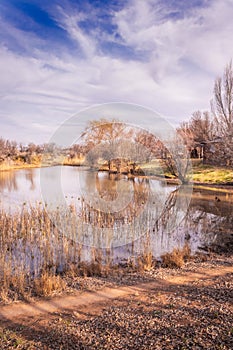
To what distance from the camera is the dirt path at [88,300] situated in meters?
4.42

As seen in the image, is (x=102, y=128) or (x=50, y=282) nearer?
(x=50, y=282)

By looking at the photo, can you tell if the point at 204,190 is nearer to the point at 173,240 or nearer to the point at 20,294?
the point at 173,240

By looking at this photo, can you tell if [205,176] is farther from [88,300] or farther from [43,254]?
[88,300]

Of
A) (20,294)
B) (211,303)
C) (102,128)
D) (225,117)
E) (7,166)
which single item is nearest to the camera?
(211,303)

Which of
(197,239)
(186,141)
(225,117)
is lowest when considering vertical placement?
(197,239)

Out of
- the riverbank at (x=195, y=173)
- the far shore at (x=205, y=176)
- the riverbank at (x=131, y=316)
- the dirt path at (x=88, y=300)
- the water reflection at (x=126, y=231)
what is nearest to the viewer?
the riverbank at (x=131, y=316)

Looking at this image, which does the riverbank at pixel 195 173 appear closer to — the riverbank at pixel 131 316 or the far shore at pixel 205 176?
the far shore at pixel 205 176

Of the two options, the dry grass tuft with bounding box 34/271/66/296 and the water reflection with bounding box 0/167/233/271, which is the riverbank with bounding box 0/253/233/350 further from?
the water reflection with bounding box 0/167/233/271

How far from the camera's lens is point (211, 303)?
4480mm

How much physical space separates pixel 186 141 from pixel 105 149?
1104 centimetres

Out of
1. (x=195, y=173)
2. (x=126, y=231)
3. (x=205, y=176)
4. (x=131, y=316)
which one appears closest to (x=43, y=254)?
(x=126, y=231)

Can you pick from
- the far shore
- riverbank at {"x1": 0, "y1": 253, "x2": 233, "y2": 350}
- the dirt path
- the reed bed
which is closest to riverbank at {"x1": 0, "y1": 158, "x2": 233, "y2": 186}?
the far shore

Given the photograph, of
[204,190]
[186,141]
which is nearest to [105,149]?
[204,190]

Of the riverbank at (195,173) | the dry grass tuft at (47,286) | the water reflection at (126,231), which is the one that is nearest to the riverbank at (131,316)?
the dry grass tuft at (47,286)
